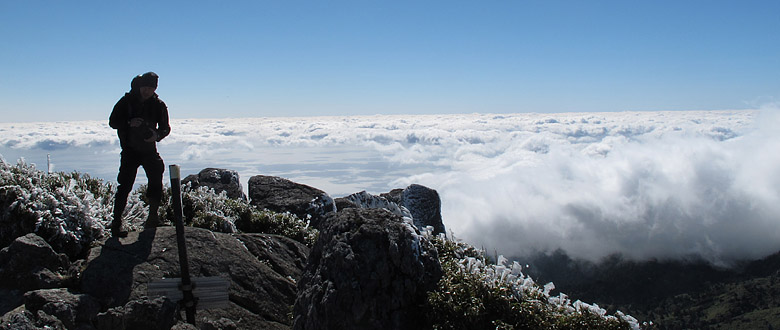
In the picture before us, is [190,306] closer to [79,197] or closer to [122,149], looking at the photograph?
[122,149]

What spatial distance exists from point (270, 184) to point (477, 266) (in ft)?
42.6

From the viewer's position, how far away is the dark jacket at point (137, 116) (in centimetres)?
913

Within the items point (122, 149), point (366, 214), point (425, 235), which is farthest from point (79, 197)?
point (425, 235)

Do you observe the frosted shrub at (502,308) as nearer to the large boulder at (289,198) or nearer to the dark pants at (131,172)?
the dark pants at (131,172)

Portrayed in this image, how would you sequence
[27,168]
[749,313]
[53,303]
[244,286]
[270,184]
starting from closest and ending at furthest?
1. [53,303]
2. [244,286]
3. [27,168]
4. [270,184]
5. [749,313]

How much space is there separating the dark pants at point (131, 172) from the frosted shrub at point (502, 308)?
5996mm

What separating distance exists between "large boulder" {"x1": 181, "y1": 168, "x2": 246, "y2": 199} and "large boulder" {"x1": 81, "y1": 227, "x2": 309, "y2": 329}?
816cm

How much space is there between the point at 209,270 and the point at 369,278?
12.7 feet

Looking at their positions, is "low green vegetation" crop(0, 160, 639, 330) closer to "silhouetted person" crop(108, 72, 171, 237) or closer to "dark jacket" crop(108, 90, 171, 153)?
"silhouetted person" crop(108, 72, 171, 237)

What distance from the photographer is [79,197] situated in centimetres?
1047

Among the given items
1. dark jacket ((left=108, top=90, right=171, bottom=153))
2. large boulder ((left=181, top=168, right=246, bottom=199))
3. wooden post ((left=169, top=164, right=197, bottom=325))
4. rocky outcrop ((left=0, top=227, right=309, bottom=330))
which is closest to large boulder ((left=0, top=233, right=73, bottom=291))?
rocky outcrop ((left=0, top=227, right=309, bottom=330))

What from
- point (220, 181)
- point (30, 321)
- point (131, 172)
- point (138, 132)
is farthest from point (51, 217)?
point (220, 181)

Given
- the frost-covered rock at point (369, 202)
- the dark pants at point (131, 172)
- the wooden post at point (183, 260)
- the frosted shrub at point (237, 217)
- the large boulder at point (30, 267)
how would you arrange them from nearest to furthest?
the large boulder at point (30, 267), the wooden post at point (183, 260), the dark pants at point (131, 172), the frosted shrub at point (237, 217), the frost-covered rock at point (369, 202)

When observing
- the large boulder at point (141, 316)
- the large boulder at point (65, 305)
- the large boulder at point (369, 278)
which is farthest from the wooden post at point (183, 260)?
the large boulder at point (369, 278)
